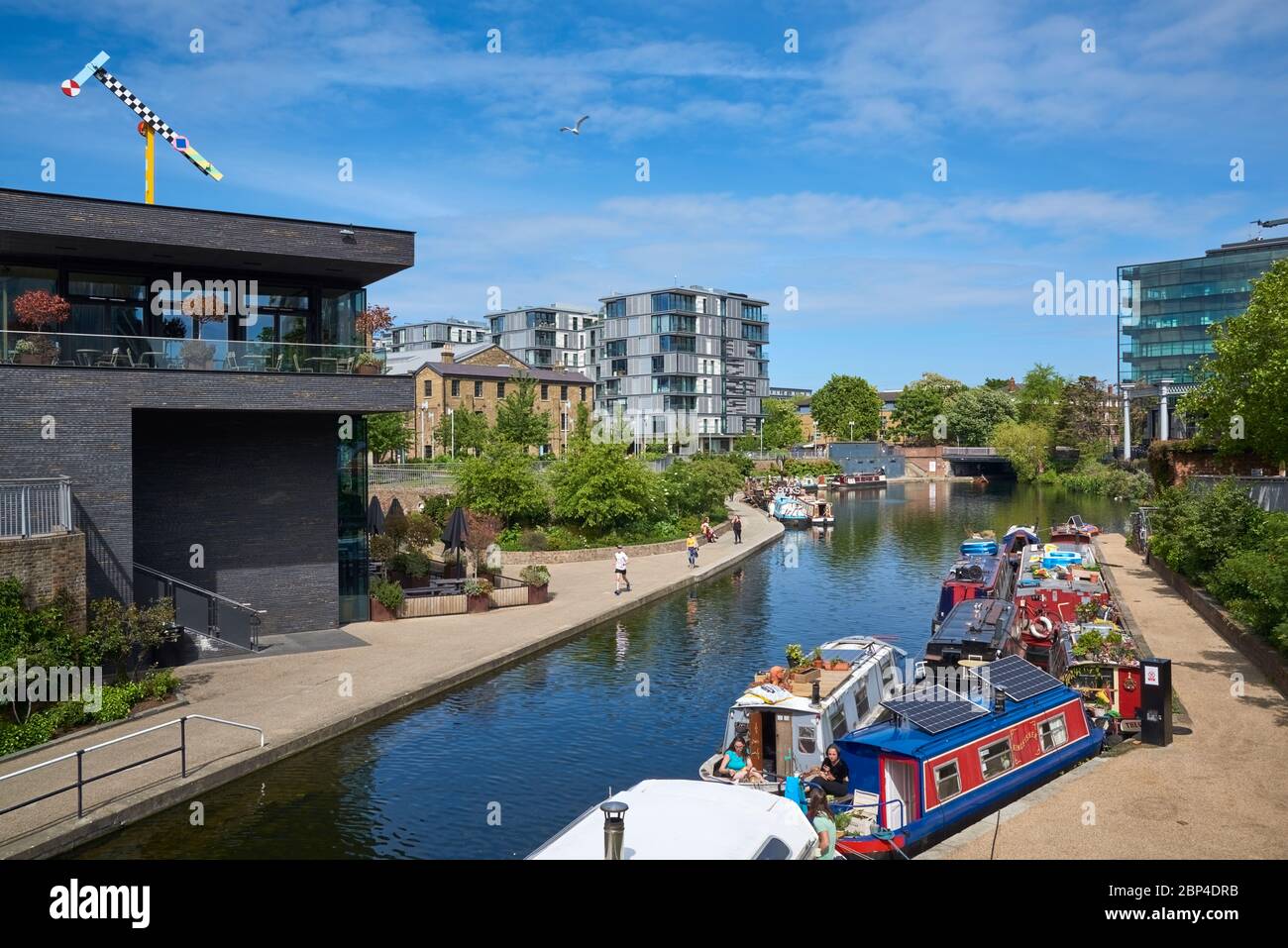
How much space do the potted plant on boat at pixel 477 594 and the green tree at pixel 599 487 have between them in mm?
13749

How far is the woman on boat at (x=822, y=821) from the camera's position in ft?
41.5

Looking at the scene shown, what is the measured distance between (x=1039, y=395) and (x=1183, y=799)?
438 ft

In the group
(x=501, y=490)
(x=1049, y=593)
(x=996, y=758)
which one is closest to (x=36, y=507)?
(x=996, y=758)

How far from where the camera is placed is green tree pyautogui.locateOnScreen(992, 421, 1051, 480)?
11544 centimetres

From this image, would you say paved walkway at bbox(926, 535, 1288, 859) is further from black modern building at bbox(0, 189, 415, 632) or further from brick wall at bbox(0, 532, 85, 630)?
black modern building at bbox(0, 189, 415, 632)

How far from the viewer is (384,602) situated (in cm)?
2955

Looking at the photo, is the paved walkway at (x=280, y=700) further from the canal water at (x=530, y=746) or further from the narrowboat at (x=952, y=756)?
the narrowboat at (x=952, y=756)

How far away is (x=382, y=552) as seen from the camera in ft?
112

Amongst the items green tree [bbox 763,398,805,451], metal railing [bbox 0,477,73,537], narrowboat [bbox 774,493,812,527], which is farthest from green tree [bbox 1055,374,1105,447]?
metal railing [bbox 0,477,73,537]

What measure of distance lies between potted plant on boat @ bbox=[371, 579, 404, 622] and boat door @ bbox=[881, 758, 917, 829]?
60.9 feet

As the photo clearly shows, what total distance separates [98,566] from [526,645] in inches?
395

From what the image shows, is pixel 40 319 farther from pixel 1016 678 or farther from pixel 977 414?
pixel 977 414
